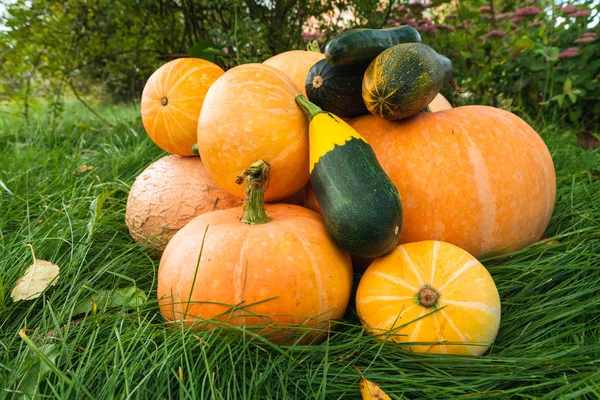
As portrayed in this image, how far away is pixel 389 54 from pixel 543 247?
94 cm

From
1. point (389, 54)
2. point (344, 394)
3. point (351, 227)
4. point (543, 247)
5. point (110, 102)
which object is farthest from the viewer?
point (110, 102)

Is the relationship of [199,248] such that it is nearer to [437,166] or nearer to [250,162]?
[250,162]

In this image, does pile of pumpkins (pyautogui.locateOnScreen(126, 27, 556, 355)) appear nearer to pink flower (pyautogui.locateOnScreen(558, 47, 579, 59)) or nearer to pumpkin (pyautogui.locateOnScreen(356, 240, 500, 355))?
pumpkin (pyautogui.locateOnScreen(356, 240, 500, 355))

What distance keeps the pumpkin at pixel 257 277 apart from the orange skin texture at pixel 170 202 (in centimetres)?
41

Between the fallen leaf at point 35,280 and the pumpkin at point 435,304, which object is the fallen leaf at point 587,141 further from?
the fallen leaf at point 35,280

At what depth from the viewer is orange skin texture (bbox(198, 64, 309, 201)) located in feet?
5.28

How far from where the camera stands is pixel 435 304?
4.42 ft

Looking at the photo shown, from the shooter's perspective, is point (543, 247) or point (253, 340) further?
point (543, 247)

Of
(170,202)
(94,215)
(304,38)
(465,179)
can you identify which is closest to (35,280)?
(94,215)

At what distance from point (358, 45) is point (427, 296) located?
3.11ft

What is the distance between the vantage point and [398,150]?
5.70ft

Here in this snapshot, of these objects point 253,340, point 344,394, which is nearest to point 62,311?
point 253,340

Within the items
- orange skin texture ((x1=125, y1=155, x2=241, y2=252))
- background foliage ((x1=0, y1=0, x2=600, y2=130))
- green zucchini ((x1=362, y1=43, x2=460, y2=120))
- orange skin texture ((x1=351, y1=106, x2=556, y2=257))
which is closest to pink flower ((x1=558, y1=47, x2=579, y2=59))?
background foliage ((x1=0, y1=0, x2=600, y2=130))

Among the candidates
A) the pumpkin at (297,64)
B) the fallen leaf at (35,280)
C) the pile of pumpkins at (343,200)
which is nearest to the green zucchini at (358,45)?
the pile of pumpkins at (343,200)
